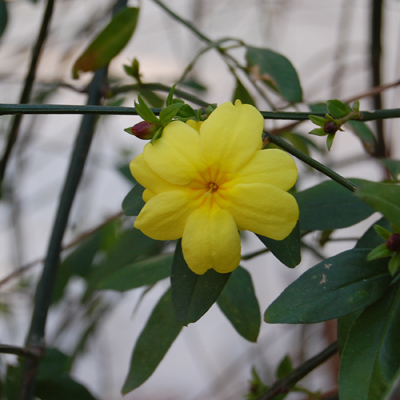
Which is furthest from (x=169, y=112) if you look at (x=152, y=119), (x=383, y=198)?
(x=383, y=198)

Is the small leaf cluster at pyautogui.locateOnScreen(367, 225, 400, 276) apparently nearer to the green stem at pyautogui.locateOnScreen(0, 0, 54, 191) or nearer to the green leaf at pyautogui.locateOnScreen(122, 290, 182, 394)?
the green leaf at pyautogui.locateOnScreen(122, 290, 182, 394)

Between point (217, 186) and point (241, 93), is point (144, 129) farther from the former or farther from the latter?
point (241, 93)

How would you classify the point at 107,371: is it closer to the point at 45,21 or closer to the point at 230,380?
the point at 230,380

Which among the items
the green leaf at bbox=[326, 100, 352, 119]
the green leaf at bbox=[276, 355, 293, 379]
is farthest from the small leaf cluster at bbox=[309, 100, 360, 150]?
the green leaf at bbox=[276, 355, 293, 379]

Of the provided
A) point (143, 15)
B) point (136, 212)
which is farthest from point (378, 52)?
point (143, 15)

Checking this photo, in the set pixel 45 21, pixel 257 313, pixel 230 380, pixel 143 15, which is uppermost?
pixel 143 15

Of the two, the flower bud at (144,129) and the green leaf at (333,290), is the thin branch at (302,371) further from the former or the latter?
the flower bud at (144,129)

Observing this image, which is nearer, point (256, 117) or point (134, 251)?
point (256, 117)
